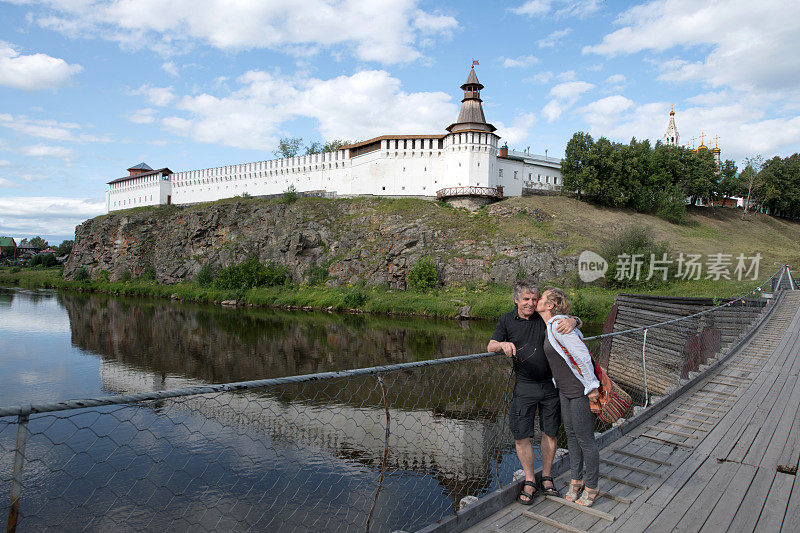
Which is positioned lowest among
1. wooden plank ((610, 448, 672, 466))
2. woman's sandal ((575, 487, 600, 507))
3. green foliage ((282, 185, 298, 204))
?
wooden plank ((610, 448, 672, 466))

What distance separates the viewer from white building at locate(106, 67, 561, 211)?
5175cm

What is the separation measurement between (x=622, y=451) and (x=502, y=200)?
48.4m

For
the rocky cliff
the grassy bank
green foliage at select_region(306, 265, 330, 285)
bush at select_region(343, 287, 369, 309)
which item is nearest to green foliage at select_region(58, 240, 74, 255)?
the rocky cliff

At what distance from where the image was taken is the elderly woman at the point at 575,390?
13.8ft

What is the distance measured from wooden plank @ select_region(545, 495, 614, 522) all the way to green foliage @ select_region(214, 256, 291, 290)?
44007 millimetres

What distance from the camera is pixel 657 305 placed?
16.0 meters

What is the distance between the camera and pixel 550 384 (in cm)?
453

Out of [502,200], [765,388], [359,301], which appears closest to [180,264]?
[359,301]

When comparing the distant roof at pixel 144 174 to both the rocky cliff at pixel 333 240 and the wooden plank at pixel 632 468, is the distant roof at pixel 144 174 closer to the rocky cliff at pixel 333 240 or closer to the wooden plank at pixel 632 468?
the rocky cliff at pixel 333 240

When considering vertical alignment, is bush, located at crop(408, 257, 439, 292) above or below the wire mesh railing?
above

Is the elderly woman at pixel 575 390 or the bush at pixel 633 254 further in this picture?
the bush at pixel 633 254

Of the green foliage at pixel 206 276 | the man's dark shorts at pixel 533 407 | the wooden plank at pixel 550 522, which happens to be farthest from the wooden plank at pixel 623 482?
the green foliage at pixel 206 276

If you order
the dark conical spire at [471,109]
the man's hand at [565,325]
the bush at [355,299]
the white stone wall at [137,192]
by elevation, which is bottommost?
the bush at [355,299]

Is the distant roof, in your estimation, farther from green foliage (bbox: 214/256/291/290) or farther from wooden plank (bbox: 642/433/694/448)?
wooden plank (bbox: 642/433/694/448)
